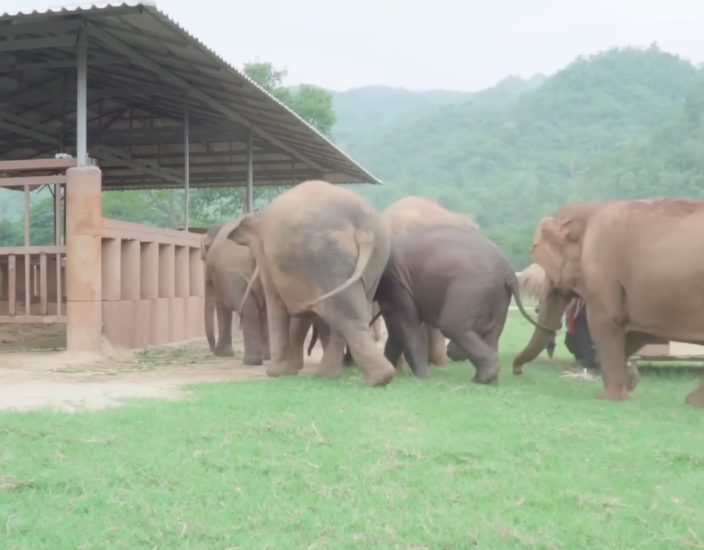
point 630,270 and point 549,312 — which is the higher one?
point 630,270

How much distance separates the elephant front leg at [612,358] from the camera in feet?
21.5

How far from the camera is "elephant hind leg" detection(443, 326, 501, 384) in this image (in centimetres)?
714

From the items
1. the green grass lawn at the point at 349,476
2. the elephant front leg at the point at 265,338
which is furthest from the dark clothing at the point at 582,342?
the green grass lawn at the point at 349,476

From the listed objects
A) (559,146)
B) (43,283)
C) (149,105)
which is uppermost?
(559,146)

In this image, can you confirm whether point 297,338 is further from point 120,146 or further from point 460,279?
point 120,146

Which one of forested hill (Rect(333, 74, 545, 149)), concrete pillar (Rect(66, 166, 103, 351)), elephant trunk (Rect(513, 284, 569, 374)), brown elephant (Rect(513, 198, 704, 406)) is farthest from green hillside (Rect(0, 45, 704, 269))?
brown elephant (Rect(513, 198, 704, 406))

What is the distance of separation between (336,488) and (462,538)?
70 centimetres

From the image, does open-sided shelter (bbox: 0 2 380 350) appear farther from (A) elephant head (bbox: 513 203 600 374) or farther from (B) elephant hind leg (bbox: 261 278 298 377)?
(A) elephant head (bbox: 513 203 600 374)

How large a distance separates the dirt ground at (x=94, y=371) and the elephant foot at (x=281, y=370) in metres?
0.24

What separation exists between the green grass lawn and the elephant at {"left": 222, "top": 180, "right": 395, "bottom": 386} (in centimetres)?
119

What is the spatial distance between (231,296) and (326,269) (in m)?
3.01

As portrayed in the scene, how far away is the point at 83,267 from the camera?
9852 mm

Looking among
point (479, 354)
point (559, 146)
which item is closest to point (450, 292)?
point (479, 354)

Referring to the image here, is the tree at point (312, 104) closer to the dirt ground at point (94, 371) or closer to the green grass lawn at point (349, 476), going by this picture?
the dirt ground at point (94, 371)
